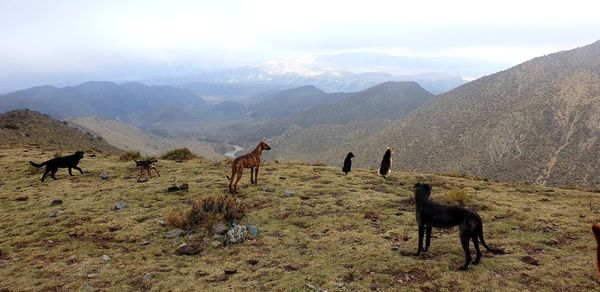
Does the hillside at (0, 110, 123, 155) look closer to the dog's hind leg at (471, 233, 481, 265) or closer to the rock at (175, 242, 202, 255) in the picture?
the rock at (175, 242, 202, 255)

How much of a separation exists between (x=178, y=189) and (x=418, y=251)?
9663 millimetres

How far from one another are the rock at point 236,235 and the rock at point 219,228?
28 centimetres

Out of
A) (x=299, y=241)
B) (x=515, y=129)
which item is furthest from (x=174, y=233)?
(x=515, y=129)

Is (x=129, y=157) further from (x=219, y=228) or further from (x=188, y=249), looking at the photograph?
(x=188, y=249)

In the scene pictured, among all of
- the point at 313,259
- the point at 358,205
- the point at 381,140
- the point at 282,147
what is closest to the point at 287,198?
the point at 358,205

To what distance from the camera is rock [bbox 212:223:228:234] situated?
1085 centimetres

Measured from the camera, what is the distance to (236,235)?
10.5 metres

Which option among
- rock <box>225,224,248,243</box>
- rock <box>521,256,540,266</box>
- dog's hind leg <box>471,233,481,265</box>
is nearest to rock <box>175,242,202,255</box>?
rock <box>225,224,248,243</box>

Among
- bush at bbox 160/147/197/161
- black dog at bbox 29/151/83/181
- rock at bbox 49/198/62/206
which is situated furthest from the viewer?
bush at bbox 160/147/197/161

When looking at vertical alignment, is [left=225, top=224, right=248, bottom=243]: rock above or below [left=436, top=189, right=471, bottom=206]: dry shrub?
below

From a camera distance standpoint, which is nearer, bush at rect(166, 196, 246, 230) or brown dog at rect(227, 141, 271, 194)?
bush at rect(166, 196, 246, 230)

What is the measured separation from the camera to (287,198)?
13906mm

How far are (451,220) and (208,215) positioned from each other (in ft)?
21.4

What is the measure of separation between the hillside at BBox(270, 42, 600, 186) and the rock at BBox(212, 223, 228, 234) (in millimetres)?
44445
